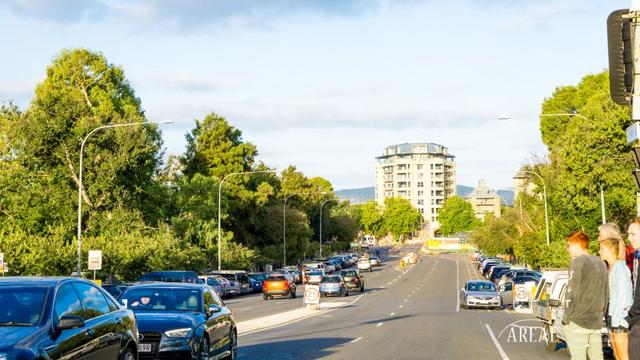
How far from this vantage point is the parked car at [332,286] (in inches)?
2049

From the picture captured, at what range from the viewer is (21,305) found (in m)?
9.59

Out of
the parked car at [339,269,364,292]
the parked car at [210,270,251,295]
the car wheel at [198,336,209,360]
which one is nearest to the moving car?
the parked car at [339,269,364,292]

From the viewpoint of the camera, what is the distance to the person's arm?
9.77 m

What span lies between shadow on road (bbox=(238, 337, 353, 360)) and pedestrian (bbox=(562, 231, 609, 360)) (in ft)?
25.8

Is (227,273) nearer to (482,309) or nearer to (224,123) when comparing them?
(482,309)

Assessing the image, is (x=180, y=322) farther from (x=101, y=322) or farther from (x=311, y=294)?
(x=311, y=294)

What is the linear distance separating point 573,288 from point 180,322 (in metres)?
6.18

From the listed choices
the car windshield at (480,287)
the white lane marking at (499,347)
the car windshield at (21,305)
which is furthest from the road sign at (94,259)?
the car windshield at (21,305)

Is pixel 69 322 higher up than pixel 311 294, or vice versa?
pixel 69 322

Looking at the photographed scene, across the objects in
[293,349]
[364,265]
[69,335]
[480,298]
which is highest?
[69,335]

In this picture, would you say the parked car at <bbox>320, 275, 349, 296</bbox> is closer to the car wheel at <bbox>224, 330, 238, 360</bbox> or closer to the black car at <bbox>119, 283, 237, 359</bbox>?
the car wheel at <bbox>224, 330, 238, 360</bbox>

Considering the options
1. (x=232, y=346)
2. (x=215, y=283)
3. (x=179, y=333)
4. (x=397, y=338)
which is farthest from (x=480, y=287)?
(x=179, y=333)

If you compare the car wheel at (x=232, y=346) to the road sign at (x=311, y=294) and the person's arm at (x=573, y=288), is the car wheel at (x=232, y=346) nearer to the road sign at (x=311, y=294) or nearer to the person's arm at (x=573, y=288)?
the person's arm at (x=573, y=288)

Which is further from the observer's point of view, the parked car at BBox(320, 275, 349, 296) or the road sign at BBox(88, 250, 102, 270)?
the parked car at BBox(320, 275, 349, 296)
